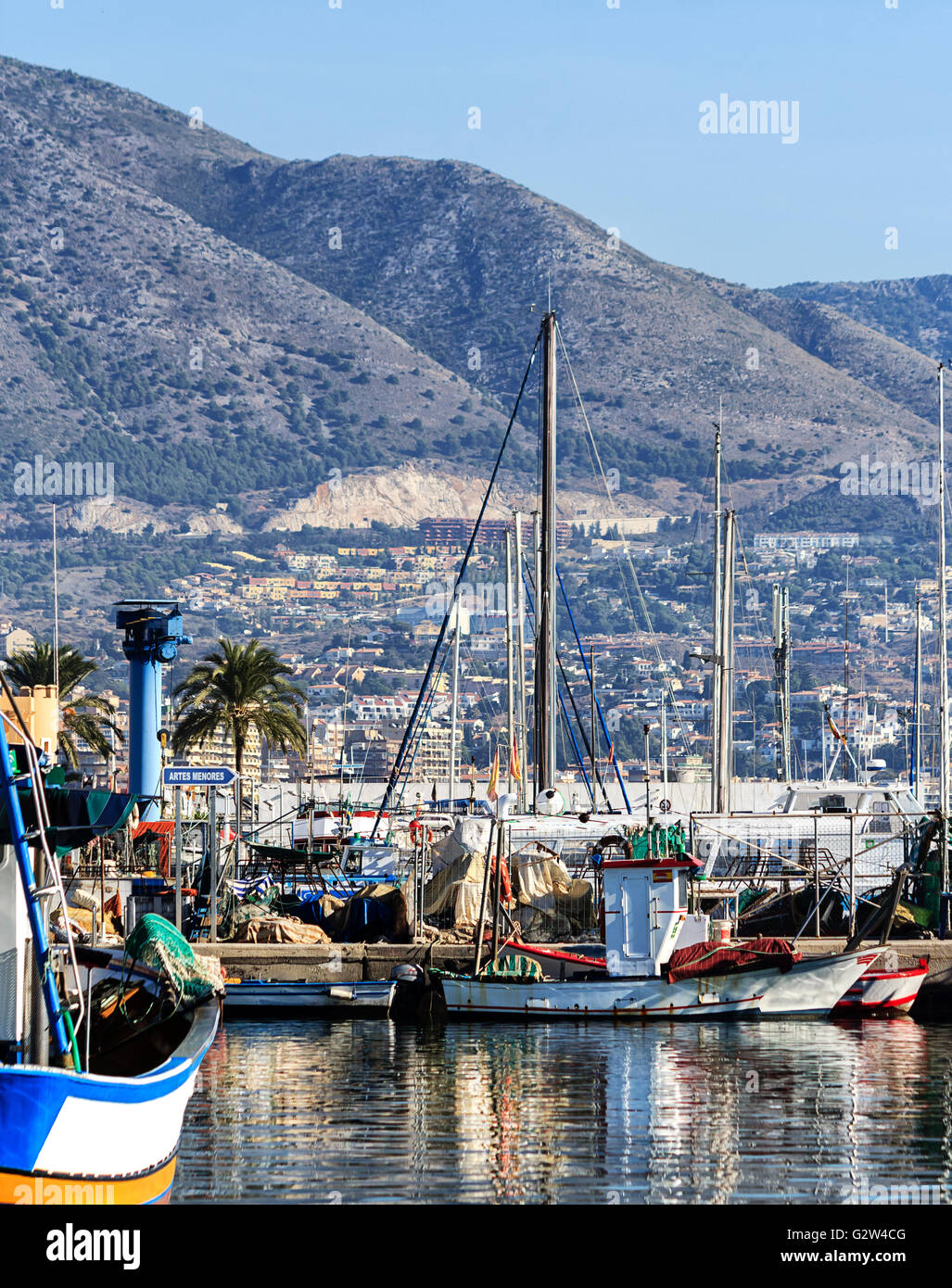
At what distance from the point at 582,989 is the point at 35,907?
18632mm

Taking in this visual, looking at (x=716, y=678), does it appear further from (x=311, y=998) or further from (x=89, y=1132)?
(x=89, y=1132)

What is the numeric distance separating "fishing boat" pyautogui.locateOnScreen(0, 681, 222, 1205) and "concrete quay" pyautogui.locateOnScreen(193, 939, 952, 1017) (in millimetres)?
16074

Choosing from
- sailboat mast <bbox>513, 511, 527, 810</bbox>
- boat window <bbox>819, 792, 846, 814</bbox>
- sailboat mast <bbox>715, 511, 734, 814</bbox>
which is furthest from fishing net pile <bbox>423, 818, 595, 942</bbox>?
sailboat mast <bbox>513, 511, 527, 810</bbox>

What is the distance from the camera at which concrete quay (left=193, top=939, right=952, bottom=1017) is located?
111ft

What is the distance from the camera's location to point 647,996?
103ft

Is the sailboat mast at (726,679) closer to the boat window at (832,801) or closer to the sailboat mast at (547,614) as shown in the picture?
the boat window at (832,801)

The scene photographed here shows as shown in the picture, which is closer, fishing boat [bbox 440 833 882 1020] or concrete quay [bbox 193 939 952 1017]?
fishing boat [bbox 440 833 882 1020]

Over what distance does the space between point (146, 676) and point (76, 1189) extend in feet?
126

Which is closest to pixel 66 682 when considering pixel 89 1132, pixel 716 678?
pixel 716 678

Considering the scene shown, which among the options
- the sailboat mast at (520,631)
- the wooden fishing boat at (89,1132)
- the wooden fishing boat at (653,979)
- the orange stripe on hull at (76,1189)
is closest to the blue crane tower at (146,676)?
the sailboat mast at (520,631)

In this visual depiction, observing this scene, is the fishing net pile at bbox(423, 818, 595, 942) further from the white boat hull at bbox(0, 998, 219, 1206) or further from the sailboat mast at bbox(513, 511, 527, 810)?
the white boat hull at bbox(0, 998, 219, 1206)

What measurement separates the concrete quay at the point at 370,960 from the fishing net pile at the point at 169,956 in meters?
12.0
